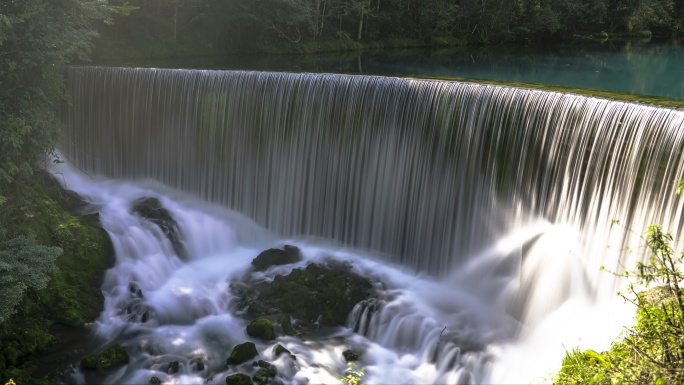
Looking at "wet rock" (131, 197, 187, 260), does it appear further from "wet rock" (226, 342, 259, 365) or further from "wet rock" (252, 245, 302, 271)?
"wet rock" (226, 342, 259, 365)

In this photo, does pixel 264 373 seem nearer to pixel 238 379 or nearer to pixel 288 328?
pixel 238 379

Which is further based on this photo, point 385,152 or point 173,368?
point 385,152

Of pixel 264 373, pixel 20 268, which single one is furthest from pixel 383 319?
pixel 20 268

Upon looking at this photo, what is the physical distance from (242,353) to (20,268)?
13.8 feet

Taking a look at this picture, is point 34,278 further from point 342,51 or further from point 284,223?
point 342,51

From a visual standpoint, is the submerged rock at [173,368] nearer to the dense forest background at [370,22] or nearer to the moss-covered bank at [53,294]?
the moss-covered bank at [53,294]

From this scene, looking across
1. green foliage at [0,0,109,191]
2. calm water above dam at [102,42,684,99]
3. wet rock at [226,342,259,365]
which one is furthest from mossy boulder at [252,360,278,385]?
calm water above dam at [102,42,684,99]

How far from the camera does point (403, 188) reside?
624 inches

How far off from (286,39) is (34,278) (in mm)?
24967

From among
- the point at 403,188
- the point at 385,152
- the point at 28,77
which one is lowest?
the point at 403,188

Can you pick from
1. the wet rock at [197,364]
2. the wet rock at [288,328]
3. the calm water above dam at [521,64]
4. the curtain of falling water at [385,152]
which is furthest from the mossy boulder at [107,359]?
the calm water above dam at [521,64]

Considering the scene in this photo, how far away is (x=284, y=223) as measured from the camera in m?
17.6

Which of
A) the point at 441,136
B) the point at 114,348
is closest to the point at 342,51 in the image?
the point at 441,136

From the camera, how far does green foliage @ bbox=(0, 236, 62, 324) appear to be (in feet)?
35.3
